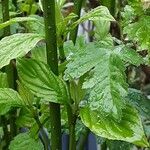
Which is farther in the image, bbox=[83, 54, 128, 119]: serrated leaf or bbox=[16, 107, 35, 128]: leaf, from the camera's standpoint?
bbox=[16, 107, 35, 128]: leaf

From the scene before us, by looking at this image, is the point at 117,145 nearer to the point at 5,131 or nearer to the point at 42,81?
the point at 42,81

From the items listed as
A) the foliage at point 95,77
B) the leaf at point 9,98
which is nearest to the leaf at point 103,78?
the foliage at point 95,77

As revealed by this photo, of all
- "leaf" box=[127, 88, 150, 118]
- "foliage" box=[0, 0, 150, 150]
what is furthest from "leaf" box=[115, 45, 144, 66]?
"leaf" box=[127, 88, 150, 118]

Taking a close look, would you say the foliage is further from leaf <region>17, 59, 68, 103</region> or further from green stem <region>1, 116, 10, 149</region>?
green stem <region>1, 116, 10, 149</region>

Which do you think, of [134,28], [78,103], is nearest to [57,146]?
[78,103]

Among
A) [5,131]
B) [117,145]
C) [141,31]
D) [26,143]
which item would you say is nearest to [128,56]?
[141,31]

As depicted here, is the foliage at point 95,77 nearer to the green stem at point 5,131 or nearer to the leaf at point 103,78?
the leaf at point 103,78
